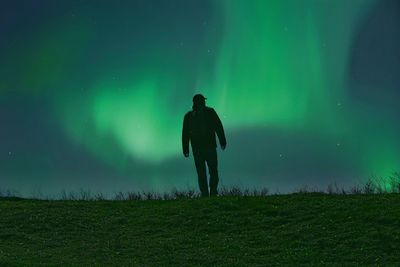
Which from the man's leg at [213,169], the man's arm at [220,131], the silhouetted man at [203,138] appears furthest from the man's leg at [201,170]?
the man's arm at [220,131]

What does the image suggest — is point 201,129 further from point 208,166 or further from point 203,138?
point 208,166

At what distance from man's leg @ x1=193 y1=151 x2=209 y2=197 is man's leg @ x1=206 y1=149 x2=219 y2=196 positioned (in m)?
0.23

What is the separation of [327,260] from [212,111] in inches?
479

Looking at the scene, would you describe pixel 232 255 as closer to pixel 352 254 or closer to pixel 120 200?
pixel 352 254

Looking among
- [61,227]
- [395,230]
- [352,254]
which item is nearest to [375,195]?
[395,230]

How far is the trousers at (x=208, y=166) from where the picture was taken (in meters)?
27.8

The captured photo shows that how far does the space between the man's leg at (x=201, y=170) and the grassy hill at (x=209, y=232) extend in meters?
2.11

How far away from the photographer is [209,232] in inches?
826

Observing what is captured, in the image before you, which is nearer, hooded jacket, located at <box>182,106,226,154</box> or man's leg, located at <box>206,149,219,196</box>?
man's leg, located at <box>206,149,219,196</box>

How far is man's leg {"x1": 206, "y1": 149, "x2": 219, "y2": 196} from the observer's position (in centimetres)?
2778

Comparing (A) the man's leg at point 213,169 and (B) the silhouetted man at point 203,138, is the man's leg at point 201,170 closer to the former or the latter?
(B) the silhouetted man at point 203,138

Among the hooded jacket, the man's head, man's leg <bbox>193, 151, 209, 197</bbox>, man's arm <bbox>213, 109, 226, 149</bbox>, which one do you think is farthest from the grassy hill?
the man's head

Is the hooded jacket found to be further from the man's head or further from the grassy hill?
the grassy hill

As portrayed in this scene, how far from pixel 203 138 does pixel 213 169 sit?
1289 millimetres
